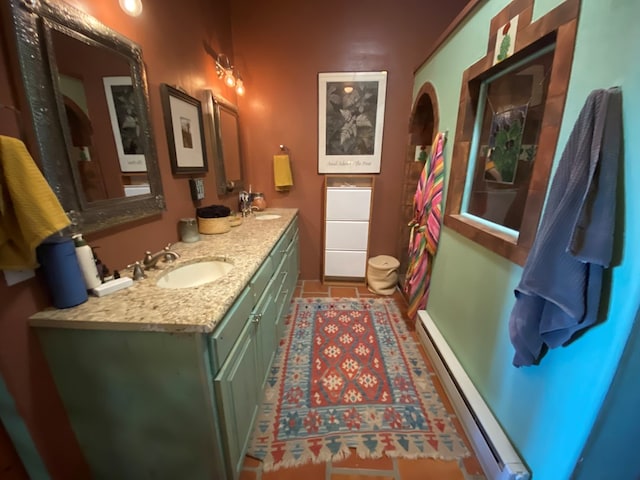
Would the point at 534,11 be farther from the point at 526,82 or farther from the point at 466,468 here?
the point at 466,468

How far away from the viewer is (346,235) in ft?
10.1

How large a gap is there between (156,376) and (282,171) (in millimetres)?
2408

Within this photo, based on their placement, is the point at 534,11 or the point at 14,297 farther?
the point at 534,11

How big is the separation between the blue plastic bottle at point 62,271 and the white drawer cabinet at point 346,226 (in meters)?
2.31

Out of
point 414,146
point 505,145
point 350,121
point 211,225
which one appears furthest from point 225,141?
point 505,145

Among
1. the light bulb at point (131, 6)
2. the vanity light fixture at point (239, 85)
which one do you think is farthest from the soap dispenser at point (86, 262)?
the vanity light fixture at point (239, 85)

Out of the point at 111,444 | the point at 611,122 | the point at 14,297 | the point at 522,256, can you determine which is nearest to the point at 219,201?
the point at 14,297

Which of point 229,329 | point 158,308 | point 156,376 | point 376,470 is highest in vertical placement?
point 158,308

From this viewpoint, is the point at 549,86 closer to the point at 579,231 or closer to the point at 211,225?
the point at 579,231

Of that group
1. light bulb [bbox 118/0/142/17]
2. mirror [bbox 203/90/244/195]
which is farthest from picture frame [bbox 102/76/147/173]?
mirror [bbox 203/90/244/195]

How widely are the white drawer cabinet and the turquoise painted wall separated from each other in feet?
4.40

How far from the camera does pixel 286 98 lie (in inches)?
112

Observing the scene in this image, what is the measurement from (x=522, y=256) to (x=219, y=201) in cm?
227

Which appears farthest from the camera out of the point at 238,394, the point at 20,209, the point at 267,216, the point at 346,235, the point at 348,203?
the point at 346,235
